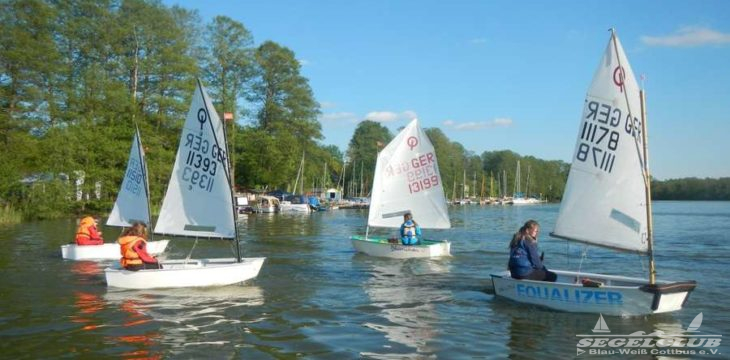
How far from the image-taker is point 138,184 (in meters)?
22.5

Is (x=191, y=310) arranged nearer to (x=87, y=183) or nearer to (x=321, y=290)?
(x=321, y=290)

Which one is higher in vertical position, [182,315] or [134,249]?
[134,249]

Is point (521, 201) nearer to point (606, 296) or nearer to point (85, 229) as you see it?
point (85, 229)

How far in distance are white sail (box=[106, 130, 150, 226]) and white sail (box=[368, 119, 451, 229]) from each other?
8663 millimetres

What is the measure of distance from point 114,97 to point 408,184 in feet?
107

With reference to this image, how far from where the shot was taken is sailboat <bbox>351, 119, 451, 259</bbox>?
23734 mm

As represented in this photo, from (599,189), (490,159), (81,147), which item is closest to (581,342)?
(599,189)

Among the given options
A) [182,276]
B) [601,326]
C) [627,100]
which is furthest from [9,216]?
[627,100]

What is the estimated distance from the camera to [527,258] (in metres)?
12.9

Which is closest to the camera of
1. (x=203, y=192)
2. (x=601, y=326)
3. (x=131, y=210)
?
(x=601, y=326)

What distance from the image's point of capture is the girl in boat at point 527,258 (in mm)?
12906

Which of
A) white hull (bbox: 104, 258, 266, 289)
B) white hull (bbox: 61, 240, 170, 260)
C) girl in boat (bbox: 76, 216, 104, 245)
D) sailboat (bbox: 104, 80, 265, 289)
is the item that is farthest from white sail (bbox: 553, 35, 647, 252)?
girl in boat (bbox: 76, 216, 104, 245)

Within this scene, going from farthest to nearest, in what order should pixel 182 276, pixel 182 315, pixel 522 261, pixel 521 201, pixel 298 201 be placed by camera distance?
pixel 521 201 → pixel 298 201 → pixel 182 276 → pixel 522 261 → pixel 182 315

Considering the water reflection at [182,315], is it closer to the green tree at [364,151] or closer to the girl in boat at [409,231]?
the girl in boat at [409,231]
